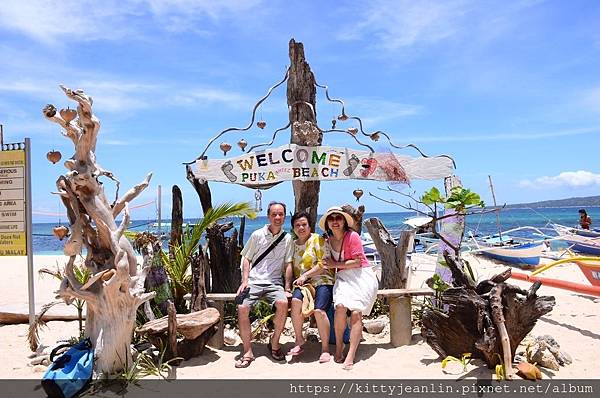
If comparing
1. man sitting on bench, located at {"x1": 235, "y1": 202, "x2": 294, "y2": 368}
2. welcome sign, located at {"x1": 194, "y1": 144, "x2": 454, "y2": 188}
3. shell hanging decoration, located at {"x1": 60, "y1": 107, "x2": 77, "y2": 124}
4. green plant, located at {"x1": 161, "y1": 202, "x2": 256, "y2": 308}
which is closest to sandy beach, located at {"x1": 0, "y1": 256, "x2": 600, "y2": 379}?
man sitting on bench, located at {"x1": 235, "y1": 202, "x2": 294, "y2": 368}

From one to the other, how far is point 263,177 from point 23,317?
3669 mm

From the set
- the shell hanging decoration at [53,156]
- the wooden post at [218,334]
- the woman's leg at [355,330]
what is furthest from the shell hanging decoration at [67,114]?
the woman's leg at [355,330]

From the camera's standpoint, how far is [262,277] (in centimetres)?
527

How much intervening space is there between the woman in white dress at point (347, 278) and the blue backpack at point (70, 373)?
2.21 meters

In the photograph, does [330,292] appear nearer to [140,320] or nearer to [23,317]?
[140,320]

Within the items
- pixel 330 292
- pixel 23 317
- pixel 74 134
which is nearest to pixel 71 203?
pixel 74 134

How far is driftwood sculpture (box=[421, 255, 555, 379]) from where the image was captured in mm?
4344

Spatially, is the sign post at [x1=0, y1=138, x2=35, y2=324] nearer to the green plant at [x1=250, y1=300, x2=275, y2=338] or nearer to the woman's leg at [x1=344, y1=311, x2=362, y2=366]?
the green plant at [x1=250, y1=300, x2=275, y2=338]

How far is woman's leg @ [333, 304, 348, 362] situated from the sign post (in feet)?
11.0

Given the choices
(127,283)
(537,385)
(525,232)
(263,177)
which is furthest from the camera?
(525,232)

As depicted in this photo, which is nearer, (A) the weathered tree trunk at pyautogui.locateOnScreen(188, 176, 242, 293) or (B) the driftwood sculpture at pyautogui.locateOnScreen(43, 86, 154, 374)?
(B) the driftwood sculpture at pyautogui.locateOnScreen(43, 86, 154, 374)

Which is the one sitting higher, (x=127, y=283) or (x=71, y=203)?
(x=71, y=203)

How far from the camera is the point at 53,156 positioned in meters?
4.83

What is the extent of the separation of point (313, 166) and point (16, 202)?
3.44 m
